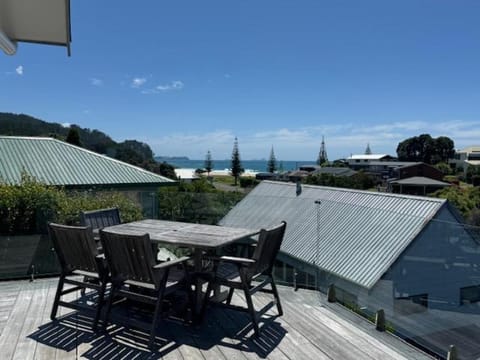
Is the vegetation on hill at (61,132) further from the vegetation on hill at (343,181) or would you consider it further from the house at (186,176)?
the vegetation on hill at (343,181)

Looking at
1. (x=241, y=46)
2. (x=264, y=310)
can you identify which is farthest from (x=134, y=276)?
(x=241, y=46)

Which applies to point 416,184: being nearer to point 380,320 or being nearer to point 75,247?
point 380,320

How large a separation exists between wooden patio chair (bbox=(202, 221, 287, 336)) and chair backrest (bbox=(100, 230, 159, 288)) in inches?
23.8

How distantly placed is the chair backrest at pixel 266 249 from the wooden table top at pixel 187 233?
263mm

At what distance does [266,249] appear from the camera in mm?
2990

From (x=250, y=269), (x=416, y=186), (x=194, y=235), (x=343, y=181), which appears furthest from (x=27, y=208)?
(x=416, y=186)

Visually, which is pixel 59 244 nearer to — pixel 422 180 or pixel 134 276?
pixel 134 276

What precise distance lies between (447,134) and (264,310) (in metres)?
87.0

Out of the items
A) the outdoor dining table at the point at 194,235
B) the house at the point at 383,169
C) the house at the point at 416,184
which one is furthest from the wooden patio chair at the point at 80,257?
the house at the point at 383,169

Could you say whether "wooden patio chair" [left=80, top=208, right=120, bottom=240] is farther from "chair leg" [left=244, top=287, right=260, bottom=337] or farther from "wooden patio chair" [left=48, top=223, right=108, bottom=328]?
"chair leg" [left=244, top=287, right=260, bottom=337]

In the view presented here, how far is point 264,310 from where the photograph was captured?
316 cm

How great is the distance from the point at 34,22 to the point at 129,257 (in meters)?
2.11

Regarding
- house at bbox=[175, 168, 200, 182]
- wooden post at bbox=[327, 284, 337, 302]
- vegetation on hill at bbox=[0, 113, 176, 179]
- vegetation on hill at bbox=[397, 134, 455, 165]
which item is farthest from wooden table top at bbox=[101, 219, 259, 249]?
vegetation on hill at bbox=[397, 134, 455, 165]

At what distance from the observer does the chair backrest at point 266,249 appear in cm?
286
